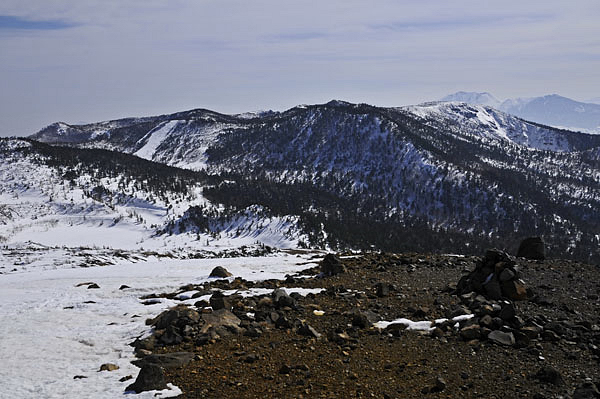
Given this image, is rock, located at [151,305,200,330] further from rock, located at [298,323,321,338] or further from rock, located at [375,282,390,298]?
rock, located at [375,282,390,298]

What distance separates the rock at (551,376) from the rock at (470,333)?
7.77 feet

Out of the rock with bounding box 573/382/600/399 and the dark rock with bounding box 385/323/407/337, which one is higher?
the rock with bounding box 573/382/600/399

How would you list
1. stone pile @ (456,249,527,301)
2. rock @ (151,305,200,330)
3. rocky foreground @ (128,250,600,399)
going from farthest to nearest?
1. stone pile @ (456,249,527,301)
2. rock @ (151,305,200,330)
3. rocky foreground @ (128,250,600,399)

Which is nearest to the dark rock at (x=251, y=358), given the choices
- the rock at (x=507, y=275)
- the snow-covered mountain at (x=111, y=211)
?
the rock at (x=507, y=275)

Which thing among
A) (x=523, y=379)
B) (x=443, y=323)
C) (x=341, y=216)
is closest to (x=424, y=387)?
(x=523, y=379)

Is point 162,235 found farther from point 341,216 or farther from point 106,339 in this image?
point 106,339

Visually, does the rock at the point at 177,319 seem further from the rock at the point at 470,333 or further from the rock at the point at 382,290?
the rock at the point at 470,333

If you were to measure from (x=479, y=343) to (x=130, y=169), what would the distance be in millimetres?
193950

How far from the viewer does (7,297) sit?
21.2 meters

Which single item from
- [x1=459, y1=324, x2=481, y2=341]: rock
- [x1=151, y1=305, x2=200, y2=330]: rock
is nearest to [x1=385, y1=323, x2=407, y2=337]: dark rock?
[x1=459, y1=324, x2=481, y2=341]: rock

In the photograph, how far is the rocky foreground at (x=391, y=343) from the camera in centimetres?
920

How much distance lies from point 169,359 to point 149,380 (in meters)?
1.14

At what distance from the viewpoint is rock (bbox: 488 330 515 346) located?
10781 millimetres

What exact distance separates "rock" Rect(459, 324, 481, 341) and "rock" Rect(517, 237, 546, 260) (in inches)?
804
